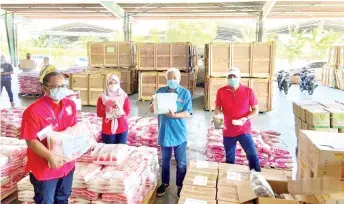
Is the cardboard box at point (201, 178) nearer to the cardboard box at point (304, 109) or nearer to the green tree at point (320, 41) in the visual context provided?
the cardboard box at point (304, 109)

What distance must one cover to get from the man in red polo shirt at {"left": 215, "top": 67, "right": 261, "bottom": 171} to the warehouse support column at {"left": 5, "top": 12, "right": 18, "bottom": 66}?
19.0 meters

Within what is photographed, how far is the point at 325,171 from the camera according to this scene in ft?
8.11

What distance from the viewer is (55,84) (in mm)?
3012

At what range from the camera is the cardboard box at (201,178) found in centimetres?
331

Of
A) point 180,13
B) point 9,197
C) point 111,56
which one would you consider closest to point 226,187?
point 9,197

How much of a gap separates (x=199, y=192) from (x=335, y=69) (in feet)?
62.5

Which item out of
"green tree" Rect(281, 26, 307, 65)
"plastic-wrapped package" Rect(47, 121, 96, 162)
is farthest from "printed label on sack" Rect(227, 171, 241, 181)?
"green tree" Rect(281, 26, 307, 65)

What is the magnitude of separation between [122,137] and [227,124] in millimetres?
1619

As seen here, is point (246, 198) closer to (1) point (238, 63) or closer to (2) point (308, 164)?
(2) point (308, 164)

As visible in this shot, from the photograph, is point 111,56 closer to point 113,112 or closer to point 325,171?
point 113,112

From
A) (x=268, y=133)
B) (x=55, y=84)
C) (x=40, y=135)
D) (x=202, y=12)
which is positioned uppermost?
(x=202, y=12)

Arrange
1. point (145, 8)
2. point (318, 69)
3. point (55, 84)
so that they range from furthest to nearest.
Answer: point (318, 69) → point (145, 8) → point (55, 84)

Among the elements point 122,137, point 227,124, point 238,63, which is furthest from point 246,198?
point 238,63

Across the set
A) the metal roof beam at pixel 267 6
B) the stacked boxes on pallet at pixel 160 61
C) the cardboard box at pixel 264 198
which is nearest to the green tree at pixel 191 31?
the metal roof beam at pixel 267 6
